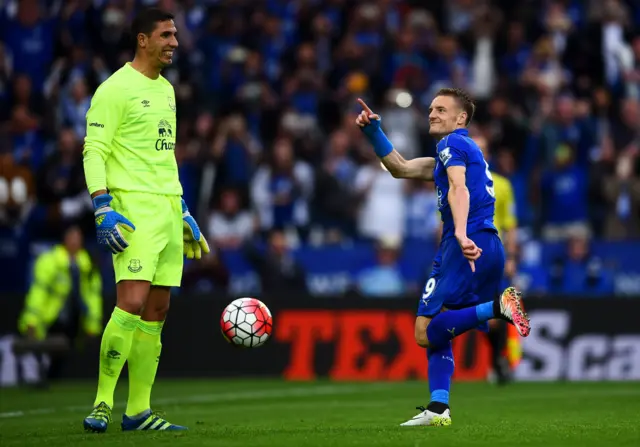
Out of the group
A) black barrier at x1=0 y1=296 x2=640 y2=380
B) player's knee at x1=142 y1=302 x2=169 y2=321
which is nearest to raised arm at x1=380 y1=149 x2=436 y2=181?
player's knee at x1=142 y1=302 x2=169 y2=321

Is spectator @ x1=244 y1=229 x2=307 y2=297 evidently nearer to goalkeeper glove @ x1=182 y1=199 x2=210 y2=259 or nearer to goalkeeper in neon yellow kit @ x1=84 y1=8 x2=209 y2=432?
goalkeeper glove @ x1=182 y1=199 x2=210 y2=259

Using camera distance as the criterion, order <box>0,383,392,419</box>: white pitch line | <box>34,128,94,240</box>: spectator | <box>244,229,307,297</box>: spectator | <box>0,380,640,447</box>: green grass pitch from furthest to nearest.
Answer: <box>34,128,94,240</box>: spectator, <box>244,229,307,297</box>: spectator, <box>0,383,392,419</box>: white pitch line, <box>0,380,640,447</box>: green grass pitch

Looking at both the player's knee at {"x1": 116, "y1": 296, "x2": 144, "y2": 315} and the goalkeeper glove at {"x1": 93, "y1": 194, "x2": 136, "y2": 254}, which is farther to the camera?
the player's knee at {"x1": 116, "y1": 296, "x2": 144, "y2": 315}

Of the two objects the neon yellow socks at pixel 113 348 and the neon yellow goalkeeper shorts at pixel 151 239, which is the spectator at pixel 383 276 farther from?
the neon yellow socks at pixel 113 348

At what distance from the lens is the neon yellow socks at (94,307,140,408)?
27.8 feet

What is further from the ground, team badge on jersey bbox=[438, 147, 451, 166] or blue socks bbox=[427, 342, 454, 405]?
team badge on jersey bbox=[438, 147, 451, 166]

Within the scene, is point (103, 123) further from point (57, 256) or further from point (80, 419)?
point (57, 256)

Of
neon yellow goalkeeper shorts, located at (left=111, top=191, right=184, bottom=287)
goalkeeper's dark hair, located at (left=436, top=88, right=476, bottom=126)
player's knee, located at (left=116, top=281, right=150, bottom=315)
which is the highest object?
goalkeeper's dark hair, located at (left=436, top=88, right=476, bottom=126)

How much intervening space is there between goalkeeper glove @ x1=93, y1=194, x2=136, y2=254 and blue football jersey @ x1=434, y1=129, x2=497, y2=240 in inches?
84.9

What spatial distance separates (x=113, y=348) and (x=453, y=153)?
2637 millimetres

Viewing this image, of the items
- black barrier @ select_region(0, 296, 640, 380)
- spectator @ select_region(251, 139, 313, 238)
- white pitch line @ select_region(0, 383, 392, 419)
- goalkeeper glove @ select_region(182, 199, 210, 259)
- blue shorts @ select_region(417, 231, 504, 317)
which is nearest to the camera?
blue shorts @ select_region(417, 231, 504, 317)

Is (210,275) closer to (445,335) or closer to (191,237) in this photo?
(191,237)

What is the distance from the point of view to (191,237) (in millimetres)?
9219

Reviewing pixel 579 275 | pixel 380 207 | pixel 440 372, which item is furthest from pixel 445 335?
pixel 380 207
